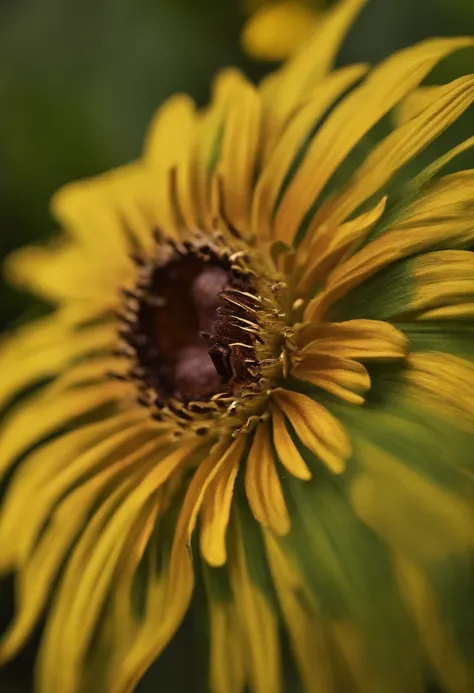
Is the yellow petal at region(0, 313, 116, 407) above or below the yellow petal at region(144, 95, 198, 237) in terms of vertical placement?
below

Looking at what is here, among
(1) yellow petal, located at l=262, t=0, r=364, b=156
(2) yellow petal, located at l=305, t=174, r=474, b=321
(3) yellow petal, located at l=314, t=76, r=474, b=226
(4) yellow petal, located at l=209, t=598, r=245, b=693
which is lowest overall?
(4) yellow petal, located at l=209, t=598, r=245, b=693

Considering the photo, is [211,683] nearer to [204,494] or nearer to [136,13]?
[204,494]

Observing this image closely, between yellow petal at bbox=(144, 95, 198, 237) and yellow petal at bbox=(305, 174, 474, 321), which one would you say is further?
yellow petal at bbox=(144, 95, 198, 237)

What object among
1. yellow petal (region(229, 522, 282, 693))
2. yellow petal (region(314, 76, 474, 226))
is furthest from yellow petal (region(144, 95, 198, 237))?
yellow petal (region(229, 522, 282, 693))

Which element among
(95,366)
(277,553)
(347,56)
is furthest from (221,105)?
(277,553)

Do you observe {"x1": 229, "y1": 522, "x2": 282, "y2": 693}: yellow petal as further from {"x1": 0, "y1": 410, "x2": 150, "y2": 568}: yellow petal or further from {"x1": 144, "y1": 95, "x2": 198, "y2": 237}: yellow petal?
{"x1": 144, "y1": 95, "x2": 198, "y2": 237}: yellow petal

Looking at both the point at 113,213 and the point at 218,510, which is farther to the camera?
the point at 113,213

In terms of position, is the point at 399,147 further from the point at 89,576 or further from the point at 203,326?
the point at 89,576

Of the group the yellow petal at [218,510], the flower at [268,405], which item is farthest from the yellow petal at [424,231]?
the yellow petal at [218,510]

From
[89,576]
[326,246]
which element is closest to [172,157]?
[326,246]
